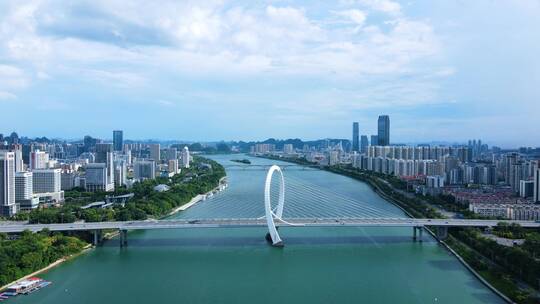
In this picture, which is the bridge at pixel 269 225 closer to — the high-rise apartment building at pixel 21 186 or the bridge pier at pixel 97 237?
the bridge pier at pixel 97 237

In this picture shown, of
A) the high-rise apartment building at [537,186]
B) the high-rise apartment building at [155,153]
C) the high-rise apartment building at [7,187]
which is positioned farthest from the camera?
the high-rise apartment building at [155,153]

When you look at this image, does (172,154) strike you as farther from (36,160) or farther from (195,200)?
(195,200)

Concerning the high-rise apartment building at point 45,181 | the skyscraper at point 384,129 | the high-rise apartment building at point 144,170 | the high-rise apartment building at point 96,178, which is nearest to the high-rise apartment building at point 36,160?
the high-rise apartment building at point 96,178

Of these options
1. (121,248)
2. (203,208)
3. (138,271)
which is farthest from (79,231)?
(203,208)

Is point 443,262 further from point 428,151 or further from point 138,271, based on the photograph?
point 428,151

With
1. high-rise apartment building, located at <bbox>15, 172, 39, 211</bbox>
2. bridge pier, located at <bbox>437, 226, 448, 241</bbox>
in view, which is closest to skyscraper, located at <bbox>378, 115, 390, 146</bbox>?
high-rise apartment building, located at <bbox>15, 172, 39, 211</bbox>

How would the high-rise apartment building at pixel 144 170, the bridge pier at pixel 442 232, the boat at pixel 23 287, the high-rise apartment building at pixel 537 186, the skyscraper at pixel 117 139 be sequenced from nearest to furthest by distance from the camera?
the boat at pixel 23 287 < the bridge pier at pixel 442 232 < the high-rise apartment building at pixel 537 186 < the high-rise apartment building at pixel 144 170 < the skyscraper at pixel 117 139
